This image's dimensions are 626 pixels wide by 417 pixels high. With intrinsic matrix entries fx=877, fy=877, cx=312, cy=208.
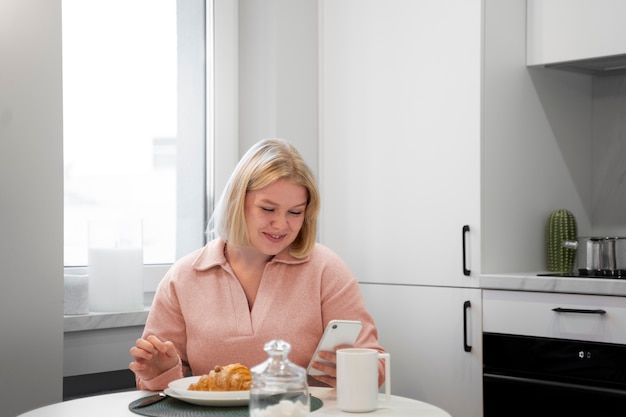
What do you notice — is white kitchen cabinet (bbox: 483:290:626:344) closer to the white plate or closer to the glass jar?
the white plate

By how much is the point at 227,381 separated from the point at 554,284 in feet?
3.94

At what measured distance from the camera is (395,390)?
3010 mm

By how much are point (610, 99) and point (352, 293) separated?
149cm

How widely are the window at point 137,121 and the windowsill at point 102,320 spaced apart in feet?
0.81

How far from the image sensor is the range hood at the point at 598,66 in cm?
287

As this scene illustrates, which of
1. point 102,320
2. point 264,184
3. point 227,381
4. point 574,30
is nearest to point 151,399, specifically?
point 227,381

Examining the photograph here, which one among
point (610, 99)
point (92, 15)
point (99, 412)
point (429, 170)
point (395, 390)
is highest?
point (92, 15)

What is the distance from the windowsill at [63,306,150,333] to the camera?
2566 mm

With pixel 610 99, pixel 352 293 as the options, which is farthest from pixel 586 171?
pixel 352 293

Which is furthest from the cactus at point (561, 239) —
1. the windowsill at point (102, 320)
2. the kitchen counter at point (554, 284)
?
the windowsill at point (102, 320)

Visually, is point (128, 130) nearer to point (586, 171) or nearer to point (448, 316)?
point (448, 316)

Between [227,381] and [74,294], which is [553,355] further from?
[74,294]

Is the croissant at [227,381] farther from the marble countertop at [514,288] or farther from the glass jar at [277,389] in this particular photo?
the marble countertop at [514,288]

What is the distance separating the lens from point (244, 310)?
2.17 meters
